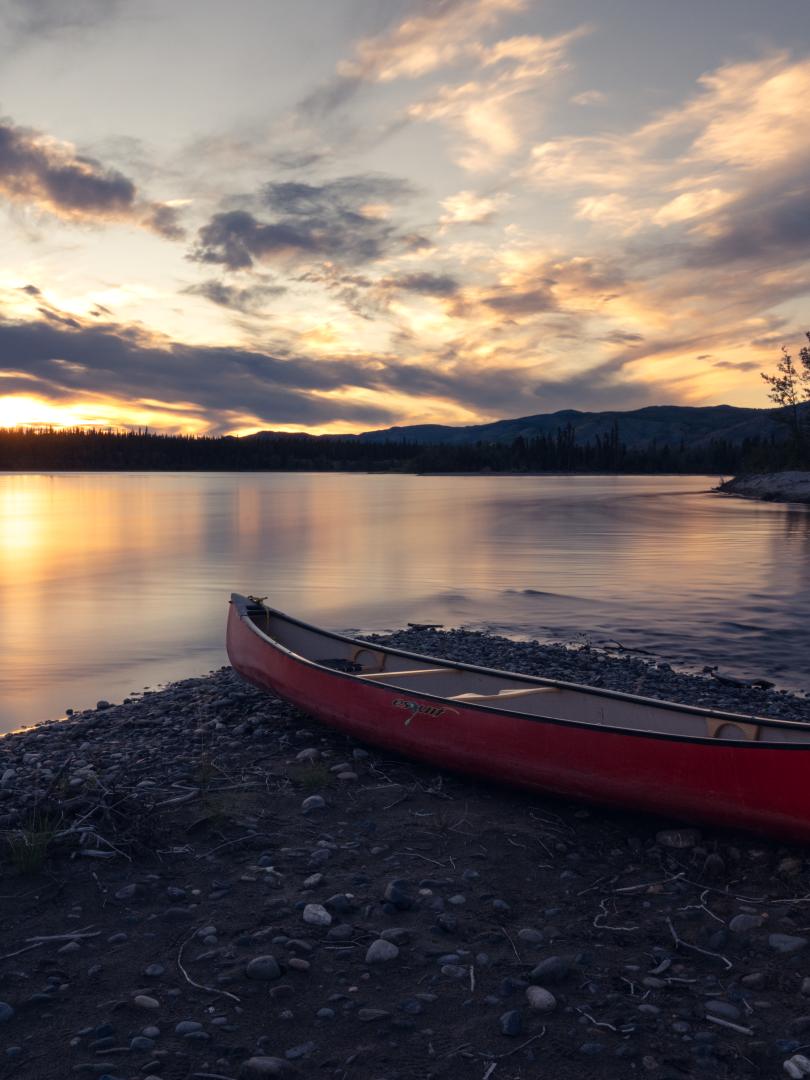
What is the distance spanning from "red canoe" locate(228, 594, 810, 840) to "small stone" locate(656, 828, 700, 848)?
204 millimetres

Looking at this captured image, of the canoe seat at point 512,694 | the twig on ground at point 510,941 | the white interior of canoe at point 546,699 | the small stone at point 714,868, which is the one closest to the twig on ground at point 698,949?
the small stone at point 714,868

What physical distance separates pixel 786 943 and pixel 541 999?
1671 mm

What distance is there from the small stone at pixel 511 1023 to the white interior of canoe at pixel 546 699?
2651 mm

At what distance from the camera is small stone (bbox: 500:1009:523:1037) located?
13.3ft

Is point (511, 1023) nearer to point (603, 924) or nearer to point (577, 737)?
point (603, 924)

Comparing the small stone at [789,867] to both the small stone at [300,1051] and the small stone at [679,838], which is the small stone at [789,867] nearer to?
the small stone at [679,838]

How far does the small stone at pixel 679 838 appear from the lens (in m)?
6.02

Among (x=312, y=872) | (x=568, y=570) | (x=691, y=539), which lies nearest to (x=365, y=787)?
(x=312, y=872)

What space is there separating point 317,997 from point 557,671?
27.6ft

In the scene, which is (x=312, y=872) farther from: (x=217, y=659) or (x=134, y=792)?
(x=217, y=659)

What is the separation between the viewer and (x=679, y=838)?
19.9 ft

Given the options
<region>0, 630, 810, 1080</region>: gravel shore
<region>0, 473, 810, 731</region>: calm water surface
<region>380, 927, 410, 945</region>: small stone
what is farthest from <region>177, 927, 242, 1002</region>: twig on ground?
<region>0, 473, 810, 731</region>: calm water surface

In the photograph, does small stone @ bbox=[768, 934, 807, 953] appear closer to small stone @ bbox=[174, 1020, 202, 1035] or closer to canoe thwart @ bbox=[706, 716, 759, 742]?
canoe thwart @ bbox=[706, 716, 759, 742]

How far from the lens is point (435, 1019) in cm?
418
